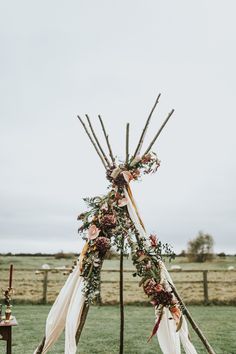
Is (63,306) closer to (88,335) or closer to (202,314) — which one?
(88,335)

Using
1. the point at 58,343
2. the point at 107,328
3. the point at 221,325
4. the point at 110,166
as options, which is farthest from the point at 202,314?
the point at 110,166

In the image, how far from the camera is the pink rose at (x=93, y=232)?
19.1ft

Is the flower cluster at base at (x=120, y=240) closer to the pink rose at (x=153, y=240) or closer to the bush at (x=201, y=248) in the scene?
the pink rose at (x=153, y=240)

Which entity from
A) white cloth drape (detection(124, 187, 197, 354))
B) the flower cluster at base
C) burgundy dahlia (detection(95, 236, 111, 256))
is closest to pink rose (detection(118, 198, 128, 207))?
the flower cluster at base

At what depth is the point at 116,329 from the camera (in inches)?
394

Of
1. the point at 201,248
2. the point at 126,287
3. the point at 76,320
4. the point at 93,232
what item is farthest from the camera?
the point at 201,248

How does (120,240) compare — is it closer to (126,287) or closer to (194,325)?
(194,325)

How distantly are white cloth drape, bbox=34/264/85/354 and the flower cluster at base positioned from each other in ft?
0.45

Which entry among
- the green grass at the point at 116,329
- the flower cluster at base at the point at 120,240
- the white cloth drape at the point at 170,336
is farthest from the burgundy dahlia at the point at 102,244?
the green grass at the point at 116,329

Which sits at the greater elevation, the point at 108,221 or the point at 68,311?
the point at 108,221

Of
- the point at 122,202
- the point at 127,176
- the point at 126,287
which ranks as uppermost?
the point at 127,176

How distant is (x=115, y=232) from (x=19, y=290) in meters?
17.2

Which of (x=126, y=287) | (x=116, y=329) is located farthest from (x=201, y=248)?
(x=116, y=329)

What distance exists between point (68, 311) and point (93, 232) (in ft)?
3.23
